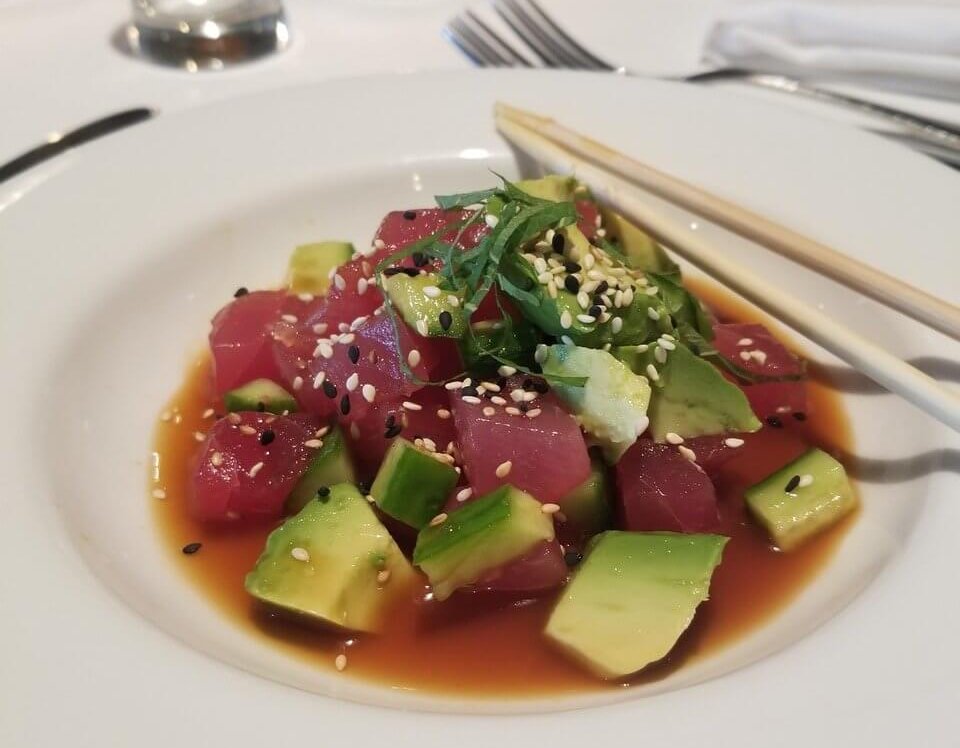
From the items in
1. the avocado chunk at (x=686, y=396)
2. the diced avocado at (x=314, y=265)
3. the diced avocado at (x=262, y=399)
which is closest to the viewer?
the avocado chunk at (x=686, y=396)

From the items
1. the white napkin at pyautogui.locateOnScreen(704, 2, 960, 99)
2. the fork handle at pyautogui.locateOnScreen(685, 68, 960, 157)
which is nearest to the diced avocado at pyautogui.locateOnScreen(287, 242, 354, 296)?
the fork handle at pyautogui.locateOnScreen(685, 68, 960, 157)

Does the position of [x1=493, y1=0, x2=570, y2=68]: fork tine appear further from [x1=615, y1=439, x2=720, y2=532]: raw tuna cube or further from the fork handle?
[x1=615, y1=439, x2=720, y2=532]: raw tuna cube

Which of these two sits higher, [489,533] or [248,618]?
[489,533]

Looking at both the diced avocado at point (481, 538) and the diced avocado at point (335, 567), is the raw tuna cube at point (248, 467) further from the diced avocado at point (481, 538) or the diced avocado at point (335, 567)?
the diced avocado at point (481, 538)

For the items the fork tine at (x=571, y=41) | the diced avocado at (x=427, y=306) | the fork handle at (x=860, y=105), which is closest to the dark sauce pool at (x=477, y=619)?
the diced avocado at (x=427, y=306)

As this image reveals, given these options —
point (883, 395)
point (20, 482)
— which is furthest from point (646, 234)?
Result: point (20, 482)

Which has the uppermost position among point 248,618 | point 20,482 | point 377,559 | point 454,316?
point 454,316

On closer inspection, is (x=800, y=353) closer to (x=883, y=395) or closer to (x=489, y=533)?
(x=883, y=395)
